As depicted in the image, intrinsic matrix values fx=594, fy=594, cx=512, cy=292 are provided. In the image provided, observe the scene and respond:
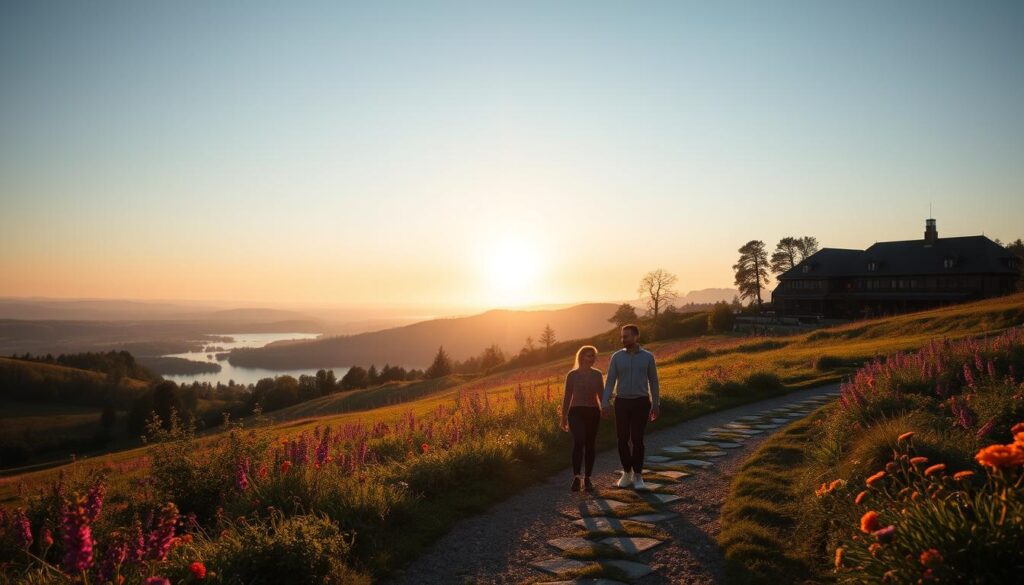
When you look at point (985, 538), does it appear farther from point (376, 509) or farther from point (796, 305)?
point (796, 305)

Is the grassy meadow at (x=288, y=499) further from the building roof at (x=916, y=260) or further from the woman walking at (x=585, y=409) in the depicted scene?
the building roof at (x=916, y=260)

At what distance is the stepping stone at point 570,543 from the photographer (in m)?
6.87

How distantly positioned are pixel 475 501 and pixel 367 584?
2.78 meters

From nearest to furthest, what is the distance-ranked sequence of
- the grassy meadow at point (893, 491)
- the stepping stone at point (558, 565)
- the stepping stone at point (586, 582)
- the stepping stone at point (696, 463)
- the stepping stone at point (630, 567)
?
1. the grassy meadow at point (893, 491)
2. the stepping stone at point (586, 582)
3. the stepping stone at point (630, 567)
4. the stepping stone at point (558, 565)
5. the stepping stone at point (696, 463)

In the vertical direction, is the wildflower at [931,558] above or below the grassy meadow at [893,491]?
above

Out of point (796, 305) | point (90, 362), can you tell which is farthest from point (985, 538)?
point (90, 362)

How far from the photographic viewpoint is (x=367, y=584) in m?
6.10

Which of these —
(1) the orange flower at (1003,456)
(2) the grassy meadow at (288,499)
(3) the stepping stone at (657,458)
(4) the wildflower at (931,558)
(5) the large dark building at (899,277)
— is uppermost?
(5) the large dark building at (899,277)

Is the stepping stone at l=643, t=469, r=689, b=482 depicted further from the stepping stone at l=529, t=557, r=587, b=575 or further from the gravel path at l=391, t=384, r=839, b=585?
the stepping stone at l=529, t=557, r=587, b=575

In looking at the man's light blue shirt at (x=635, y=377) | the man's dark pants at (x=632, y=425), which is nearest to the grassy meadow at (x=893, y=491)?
the man's dark pants at (x=632, y=425)

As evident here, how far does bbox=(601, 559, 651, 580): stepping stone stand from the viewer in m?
6.00

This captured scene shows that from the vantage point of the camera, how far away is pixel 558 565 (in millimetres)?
6398

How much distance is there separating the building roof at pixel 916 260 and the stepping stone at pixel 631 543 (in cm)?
5849

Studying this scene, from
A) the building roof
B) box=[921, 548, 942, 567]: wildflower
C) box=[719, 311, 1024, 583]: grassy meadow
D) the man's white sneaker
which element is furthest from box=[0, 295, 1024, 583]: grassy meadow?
the building roof
